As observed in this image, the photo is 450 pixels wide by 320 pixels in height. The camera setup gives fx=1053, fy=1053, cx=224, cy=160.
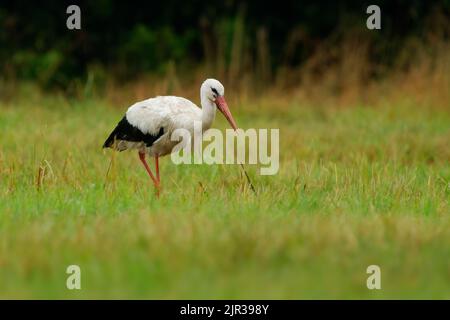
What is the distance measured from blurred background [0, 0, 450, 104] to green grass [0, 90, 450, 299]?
17.5 feet

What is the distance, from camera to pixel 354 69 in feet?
49.7

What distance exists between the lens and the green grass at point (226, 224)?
16.3 feet

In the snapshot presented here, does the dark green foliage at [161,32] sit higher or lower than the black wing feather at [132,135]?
higher

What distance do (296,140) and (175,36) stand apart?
806cm

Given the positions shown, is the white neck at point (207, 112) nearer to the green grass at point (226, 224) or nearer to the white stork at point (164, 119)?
the white stork at point (164, 119)

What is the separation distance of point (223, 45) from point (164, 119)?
903 cm

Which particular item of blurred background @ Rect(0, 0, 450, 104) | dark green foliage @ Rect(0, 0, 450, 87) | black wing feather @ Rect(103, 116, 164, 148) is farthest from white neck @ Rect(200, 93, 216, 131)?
dark green foliage @ Rect(0, 0, 450, 87)

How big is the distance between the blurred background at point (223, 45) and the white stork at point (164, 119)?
21.0ft

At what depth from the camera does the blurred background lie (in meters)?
15.5

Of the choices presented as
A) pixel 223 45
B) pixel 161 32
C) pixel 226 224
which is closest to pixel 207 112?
pixel 226 224

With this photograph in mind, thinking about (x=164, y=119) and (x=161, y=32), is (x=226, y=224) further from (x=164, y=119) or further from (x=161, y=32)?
(x=161, y=32)

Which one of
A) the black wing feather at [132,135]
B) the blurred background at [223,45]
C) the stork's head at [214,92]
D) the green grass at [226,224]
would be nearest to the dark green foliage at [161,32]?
the blurred background at [223,45]

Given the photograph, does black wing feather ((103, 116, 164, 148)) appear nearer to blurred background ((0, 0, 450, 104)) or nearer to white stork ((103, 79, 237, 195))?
white stork ((103, 79, 237, 195))
